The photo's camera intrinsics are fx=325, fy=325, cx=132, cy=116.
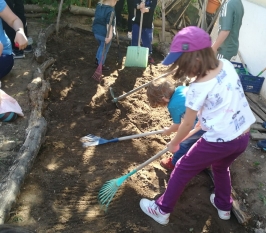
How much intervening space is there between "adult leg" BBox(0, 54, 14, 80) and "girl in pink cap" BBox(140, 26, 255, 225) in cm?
288

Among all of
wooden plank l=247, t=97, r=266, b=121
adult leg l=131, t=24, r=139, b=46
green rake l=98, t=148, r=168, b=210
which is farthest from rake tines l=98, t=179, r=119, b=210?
adult leg l=131, t=24, r=139, b=46

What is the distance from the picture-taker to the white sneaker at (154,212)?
8.78 feet

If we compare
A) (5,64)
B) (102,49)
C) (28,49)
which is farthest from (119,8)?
(5,64)

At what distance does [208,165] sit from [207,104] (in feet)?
1.73

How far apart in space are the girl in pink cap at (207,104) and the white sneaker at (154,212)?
232 millimetres

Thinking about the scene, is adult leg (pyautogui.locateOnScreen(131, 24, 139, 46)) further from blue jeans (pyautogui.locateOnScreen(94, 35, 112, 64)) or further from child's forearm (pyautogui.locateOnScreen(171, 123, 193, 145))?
child's forearm (pyautogui.locateOnScreen(171, 123, 193, 145))

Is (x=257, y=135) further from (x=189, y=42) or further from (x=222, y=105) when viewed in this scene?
(x=189, y=42)

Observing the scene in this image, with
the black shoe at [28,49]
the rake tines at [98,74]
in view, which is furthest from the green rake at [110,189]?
the black shoe at [28,49]

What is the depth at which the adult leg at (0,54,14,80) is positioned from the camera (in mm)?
4293

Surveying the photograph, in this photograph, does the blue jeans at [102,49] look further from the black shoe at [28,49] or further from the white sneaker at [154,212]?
the white sneaker at [154,212]

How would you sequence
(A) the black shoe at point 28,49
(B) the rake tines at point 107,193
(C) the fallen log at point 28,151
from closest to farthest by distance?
(C) the fallen log at point 28,151, (B) the rake tines at point 107,193, (A) the black shoe at point 28,49

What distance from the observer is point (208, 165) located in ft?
7.84

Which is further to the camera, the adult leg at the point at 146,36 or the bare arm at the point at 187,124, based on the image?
the adult leg at the point at 146,36

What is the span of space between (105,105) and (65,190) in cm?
168
